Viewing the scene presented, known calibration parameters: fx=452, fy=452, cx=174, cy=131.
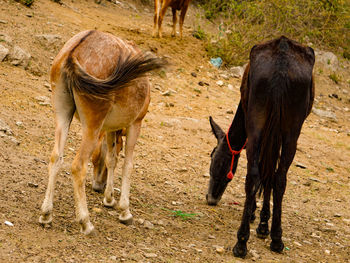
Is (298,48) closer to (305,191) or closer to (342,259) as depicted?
(342,259)

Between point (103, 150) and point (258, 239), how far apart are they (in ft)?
6.48

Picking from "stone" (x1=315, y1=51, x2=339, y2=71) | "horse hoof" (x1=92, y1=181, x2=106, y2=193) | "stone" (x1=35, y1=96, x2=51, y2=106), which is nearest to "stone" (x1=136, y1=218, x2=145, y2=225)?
"horse hoof" (x1=92, y1=181, x2=106, y2=193)

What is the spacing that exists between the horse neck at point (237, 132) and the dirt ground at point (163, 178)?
909 mm

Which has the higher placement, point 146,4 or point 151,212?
point 146,4

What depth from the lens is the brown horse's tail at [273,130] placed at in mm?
4191

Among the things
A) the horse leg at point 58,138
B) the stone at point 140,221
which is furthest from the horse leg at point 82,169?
the stone at point 140,221

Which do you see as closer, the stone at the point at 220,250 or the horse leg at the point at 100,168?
the stone at the point at 220,250

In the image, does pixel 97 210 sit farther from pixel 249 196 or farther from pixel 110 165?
pixel 249 196

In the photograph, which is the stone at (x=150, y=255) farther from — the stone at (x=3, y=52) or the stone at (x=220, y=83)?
the stone at (x=220, y=83)

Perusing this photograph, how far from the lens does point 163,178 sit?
20.9ft

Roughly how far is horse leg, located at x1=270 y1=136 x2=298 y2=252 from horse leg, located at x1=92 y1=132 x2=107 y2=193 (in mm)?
1906

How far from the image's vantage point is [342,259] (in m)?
4.82

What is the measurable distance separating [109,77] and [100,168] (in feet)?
5.37

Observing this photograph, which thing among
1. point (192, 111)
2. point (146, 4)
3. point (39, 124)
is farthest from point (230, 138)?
point (146, 4)
